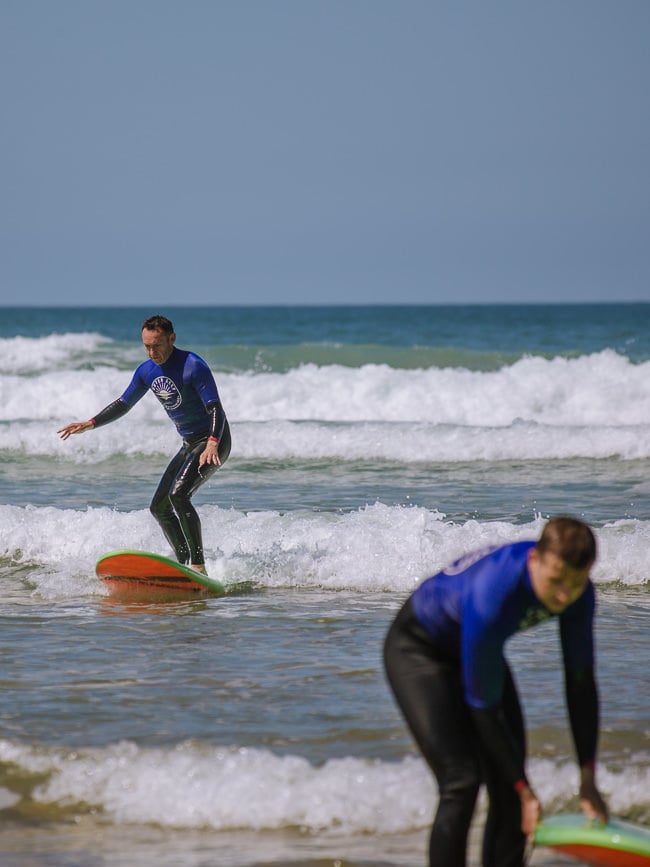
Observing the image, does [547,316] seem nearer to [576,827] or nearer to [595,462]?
[595,462]

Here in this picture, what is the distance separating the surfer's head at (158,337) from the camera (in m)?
7.57

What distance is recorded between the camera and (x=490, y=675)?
3.21 metres

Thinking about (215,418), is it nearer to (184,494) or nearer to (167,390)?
(167,390)

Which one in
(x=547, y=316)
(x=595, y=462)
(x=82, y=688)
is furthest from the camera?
(x=547, y=316)

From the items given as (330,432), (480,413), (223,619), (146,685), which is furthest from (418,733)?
(480,413)

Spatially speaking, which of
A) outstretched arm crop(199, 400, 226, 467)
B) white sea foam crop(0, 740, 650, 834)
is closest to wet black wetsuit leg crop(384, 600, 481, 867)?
white sea foam crop(0, 740, 650, 834)

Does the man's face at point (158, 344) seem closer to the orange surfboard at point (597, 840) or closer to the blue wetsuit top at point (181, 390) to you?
the blue wetsuit top at point (181, 390)

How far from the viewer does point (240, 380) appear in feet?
78.4

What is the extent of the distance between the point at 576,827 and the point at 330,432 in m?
13.4

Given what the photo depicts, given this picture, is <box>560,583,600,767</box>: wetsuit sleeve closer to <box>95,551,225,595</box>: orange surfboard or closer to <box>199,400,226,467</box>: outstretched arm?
<box>199,400,226,467</box>: outstretched arm

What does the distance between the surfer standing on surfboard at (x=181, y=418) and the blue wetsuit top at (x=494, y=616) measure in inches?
171

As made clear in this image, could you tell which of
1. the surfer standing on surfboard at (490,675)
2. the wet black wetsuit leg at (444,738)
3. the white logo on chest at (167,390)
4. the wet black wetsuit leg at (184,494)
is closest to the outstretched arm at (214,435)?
the wet black wetsuit leg at (184,494)

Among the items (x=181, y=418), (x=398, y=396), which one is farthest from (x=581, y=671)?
(x=398, y=396)

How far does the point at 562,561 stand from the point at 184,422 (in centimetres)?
532
